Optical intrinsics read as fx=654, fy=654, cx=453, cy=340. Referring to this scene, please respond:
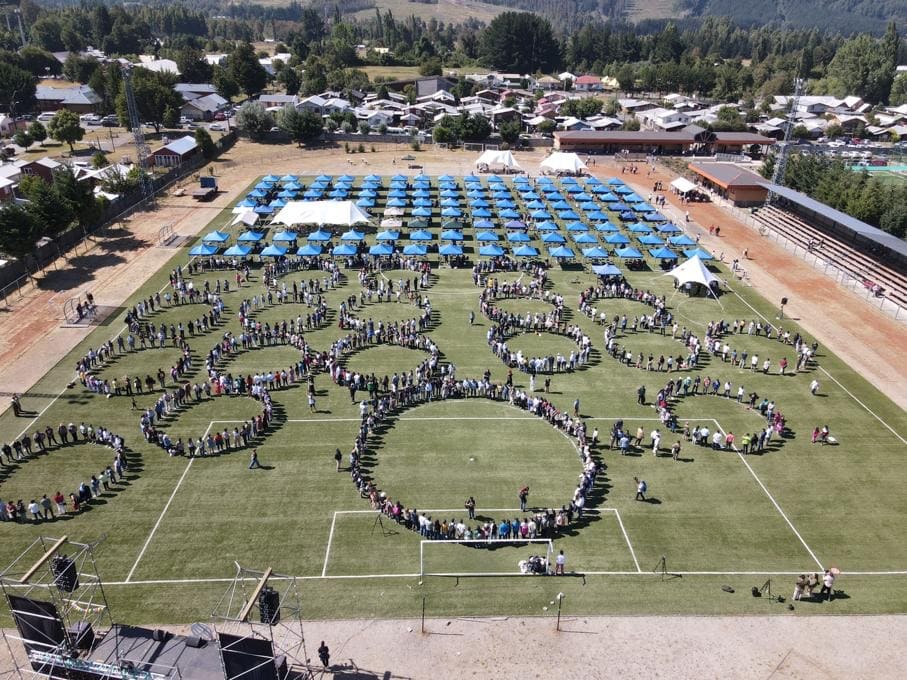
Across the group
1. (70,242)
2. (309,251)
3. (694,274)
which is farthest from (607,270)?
(70,242)

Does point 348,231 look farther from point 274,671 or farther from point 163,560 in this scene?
point 274,671

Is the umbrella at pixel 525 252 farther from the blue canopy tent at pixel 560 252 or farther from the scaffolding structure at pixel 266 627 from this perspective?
the scaffolding structure at pixel 266 627

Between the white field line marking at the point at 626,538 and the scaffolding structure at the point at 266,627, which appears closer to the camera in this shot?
the scaffolding structure at the point at 266,627

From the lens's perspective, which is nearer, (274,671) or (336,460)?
(274,671)

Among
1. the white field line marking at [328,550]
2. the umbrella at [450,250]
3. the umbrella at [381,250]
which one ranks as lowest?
the white field line marking at [328,550]

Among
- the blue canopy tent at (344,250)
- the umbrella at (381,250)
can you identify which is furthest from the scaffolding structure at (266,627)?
the umbrella at (381,250)

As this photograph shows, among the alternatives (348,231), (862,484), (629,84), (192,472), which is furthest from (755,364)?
(629,84)
